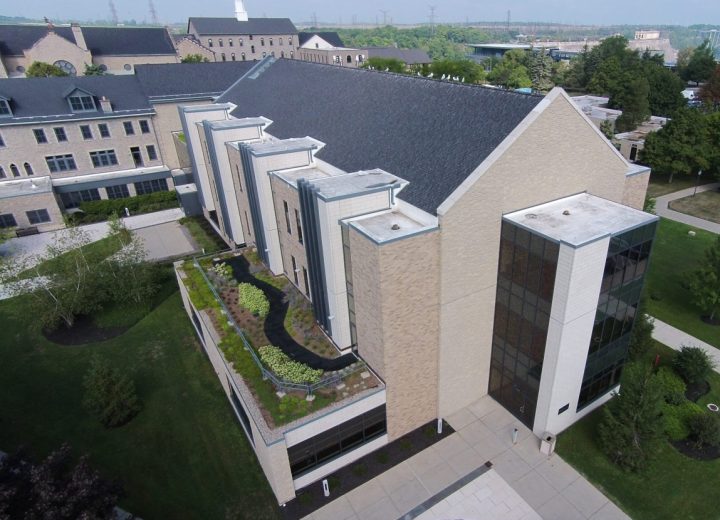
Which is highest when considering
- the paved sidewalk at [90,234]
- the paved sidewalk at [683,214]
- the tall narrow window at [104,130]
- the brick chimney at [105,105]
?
the brick chimney at [105,105]

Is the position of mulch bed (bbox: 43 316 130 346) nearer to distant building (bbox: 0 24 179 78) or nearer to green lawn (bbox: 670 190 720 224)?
green lawn (bbox: 670 190 720 224)

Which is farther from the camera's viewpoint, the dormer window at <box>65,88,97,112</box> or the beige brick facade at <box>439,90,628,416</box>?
the dormer window at <box>65,88,97,112</box>

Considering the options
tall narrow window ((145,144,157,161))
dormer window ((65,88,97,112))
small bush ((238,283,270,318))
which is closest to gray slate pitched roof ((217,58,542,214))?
A: small bush ((238,283,270,318))

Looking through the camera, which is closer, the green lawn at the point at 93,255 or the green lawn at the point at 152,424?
the green lawn at the point at 152,424

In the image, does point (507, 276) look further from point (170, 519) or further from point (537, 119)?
point (170, 519)

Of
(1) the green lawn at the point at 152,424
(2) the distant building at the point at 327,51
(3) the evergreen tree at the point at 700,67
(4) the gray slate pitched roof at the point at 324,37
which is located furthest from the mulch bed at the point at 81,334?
(3) the evergreen tree at the point at 700,67

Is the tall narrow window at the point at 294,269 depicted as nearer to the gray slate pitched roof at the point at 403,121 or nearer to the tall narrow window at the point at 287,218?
the tall narrow window at the point at 287,218

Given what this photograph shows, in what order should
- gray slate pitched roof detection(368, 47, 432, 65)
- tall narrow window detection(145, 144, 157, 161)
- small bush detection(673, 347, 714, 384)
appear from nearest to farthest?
1. small bush detection(673, 347, 714, 384)
2. tall narrow window detection(145, 144, 157, 161)
3. gray slate pitched roof detection(368, 47, 432, 65)

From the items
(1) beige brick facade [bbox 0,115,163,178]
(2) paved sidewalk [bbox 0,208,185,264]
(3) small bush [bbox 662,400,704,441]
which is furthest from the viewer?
(1) beige brick facade [bbox 0,115,163,178]

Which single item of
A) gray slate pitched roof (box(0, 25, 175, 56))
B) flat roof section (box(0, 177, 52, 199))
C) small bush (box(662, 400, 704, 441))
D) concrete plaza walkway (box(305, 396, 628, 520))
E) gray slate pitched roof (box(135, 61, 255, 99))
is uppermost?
gray slate pitched roof (box(0, 25, 175, 56))
